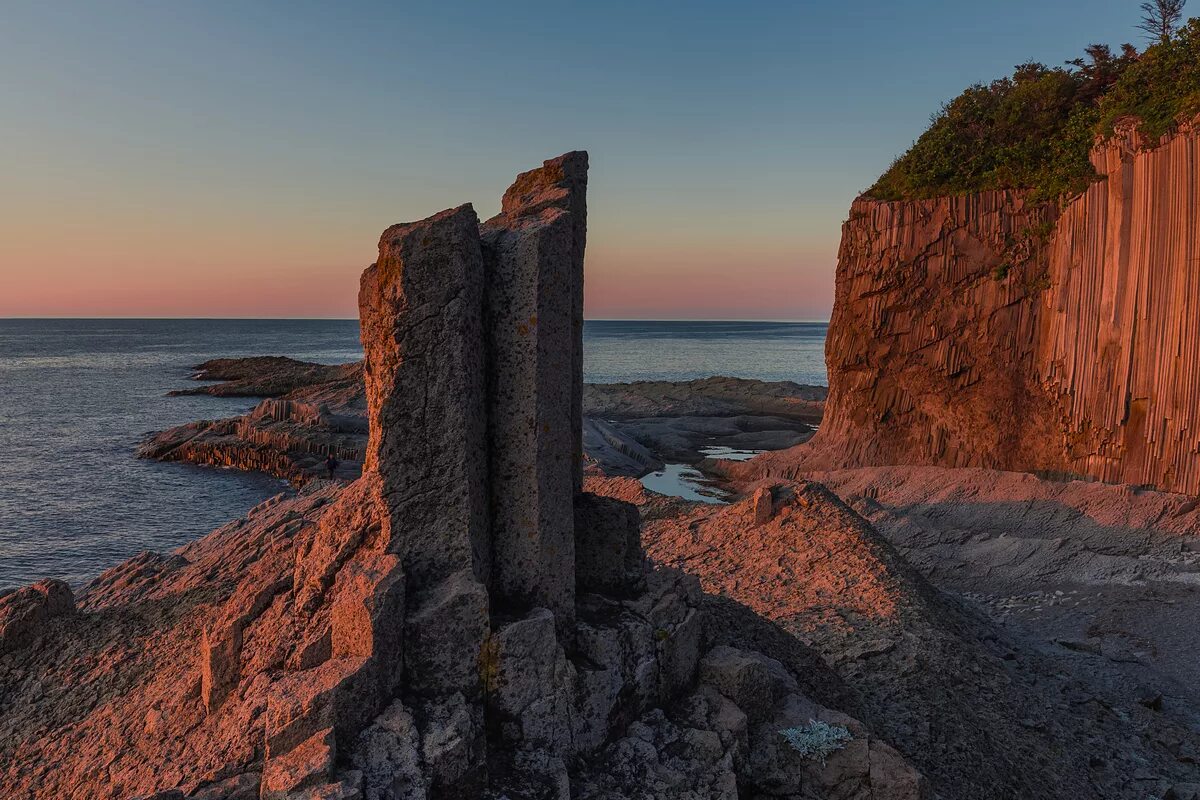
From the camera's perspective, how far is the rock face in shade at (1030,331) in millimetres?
18875

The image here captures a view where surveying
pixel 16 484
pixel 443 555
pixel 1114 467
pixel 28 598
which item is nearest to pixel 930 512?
pixel 1114 467

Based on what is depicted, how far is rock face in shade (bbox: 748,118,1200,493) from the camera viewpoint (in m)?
18.9

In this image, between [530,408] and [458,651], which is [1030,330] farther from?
[458,651]

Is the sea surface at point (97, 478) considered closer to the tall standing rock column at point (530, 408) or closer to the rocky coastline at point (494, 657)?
the rocky coastline at point (494, 657)

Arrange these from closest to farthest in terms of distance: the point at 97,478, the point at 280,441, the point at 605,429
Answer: the point at 97,478 → the point at 280,441 → the point at 605,429

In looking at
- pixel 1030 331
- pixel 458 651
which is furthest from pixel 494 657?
pixel 1030 331

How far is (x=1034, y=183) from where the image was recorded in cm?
2298

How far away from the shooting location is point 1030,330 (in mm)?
23031

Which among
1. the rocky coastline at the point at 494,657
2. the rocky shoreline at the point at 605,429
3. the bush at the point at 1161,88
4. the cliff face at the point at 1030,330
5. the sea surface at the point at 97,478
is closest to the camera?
the rocky coastline at the point at 494,657

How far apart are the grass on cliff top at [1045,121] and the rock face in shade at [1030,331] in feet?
2.70

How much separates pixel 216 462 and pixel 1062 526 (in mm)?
35010

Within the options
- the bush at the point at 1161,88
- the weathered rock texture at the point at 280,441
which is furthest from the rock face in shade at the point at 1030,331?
the weathered rock texture at the point at 280,441

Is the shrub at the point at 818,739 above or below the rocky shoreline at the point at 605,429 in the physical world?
above

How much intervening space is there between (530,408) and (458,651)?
2002 millimetres
